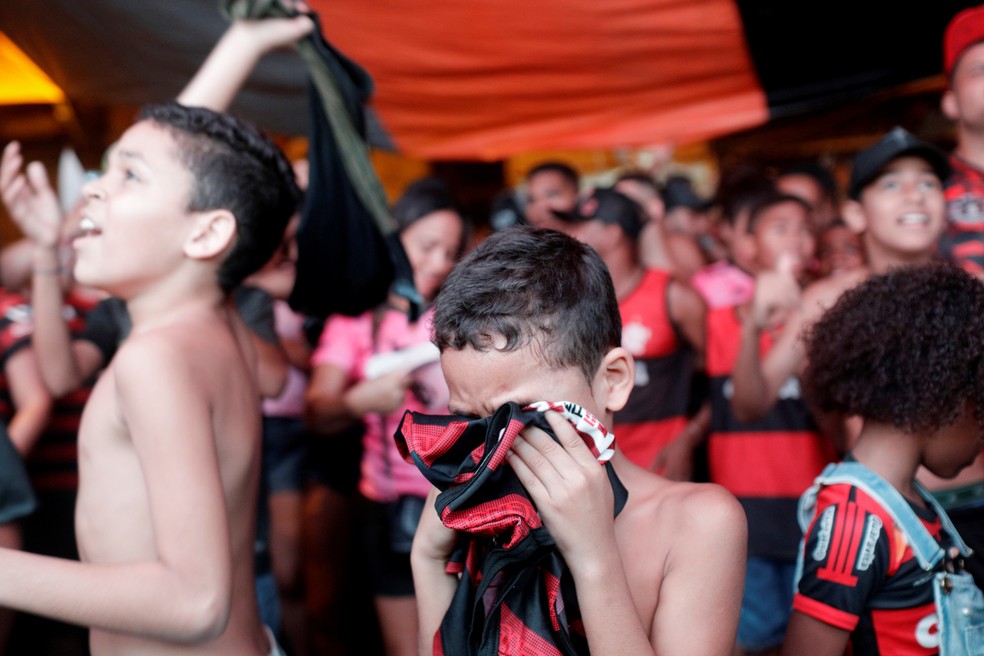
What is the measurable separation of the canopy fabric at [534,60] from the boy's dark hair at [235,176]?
808mm

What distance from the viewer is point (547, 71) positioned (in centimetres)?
337

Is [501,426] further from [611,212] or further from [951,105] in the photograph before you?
[611,212]

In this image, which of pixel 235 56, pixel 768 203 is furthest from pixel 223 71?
pixel 768 203

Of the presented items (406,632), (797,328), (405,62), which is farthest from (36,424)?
(797,328)

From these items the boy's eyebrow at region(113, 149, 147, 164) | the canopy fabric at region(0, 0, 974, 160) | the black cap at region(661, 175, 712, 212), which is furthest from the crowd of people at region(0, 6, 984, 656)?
the black cap at region(661, 175, 712, 212)

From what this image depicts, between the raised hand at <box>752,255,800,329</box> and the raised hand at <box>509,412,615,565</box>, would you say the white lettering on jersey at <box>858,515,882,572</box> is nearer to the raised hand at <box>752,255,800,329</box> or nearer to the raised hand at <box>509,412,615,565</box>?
the raised hand at <box>509,412,615,565</box>

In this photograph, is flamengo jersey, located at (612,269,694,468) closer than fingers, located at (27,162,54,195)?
No

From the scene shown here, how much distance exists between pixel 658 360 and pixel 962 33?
4.99ft

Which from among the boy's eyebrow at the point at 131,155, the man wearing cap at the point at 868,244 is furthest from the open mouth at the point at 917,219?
the boy's eyebrow at the point at 131,155

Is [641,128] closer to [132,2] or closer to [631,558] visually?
[132,2]

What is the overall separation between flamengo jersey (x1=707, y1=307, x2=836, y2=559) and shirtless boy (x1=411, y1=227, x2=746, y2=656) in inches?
66.0

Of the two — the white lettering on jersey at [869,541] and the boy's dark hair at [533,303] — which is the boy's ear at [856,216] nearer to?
the white lettering on jersey at [869,541]

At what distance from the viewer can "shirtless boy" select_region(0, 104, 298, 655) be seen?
60.9 inches

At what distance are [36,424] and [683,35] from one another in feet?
8.30
